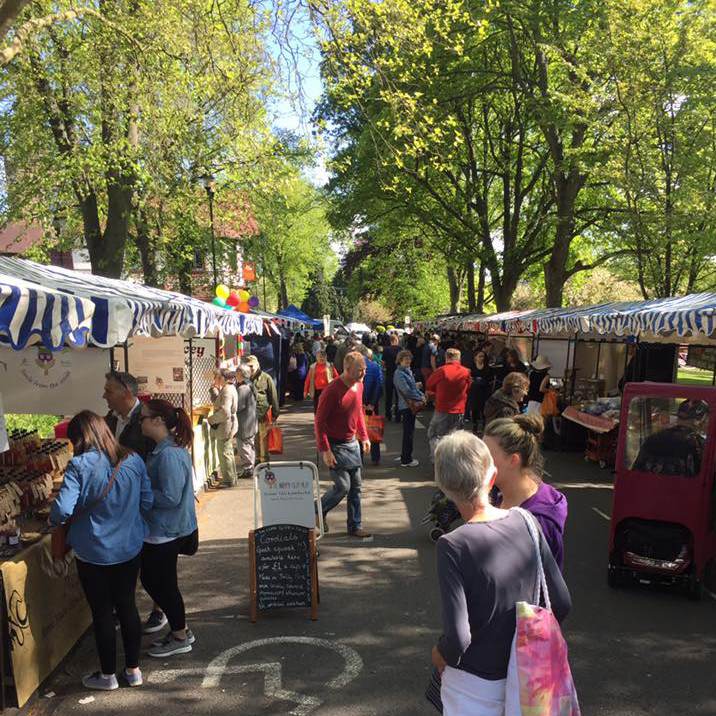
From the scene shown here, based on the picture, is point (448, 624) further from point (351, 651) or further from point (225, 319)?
point (225, 319)

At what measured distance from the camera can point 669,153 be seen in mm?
11891

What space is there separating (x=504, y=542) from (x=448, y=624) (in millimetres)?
335

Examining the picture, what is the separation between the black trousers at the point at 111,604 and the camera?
11.3ft

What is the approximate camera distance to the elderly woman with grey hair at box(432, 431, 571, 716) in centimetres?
198

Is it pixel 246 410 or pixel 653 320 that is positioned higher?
pixel 653 320

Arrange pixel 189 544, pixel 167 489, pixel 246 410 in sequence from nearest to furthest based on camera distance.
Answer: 1. pixel 167 489
2. pixel 189 544
3. pixel 246 410

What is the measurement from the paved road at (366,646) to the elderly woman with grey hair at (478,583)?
159cm

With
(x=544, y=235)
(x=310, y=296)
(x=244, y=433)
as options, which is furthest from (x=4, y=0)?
(x=310, y=296)

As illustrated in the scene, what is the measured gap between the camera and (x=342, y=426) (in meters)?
5.72

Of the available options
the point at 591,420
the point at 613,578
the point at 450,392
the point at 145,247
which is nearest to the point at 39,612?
the point at 613,578

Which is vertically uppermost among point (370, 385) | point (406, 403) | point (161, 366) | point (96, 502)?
point (161, 366)

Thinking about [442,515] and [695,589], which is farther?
[442,515]

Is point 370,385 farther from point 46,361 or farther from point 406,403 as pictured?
point 46,361

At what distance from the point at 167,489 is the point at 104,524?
1.54ft
